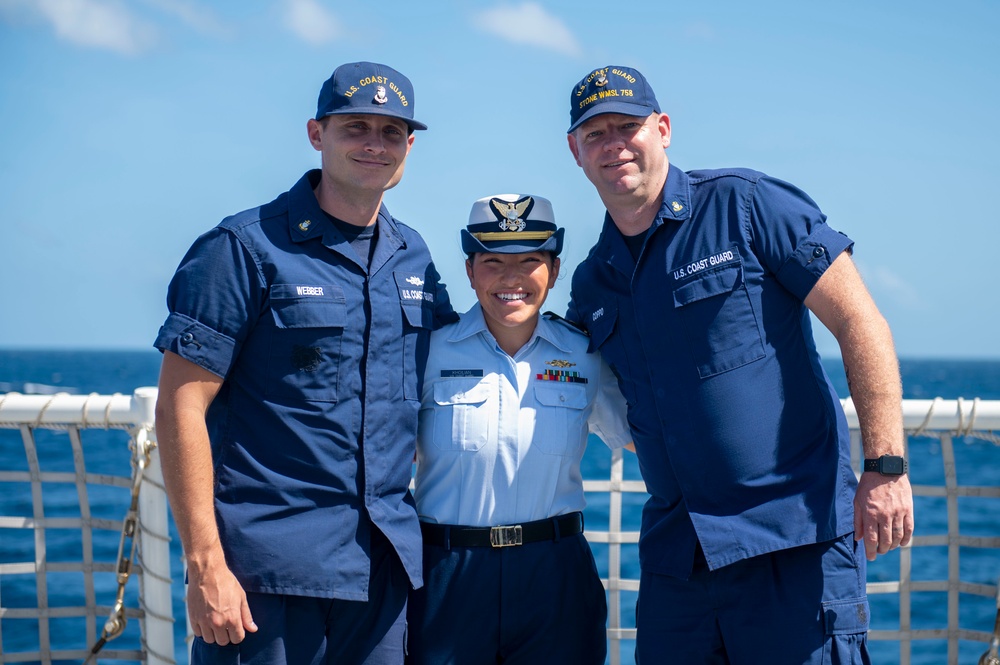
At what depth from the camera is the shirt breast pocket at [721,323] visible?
276 cm

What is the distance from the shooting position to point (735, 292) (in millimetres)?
2781

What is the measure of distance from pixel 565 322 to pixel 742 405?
2.41 feet

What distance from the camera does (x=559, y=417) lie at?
2.98 m

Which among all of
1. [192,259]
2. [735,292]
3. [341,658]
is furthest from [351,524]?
[735,292]

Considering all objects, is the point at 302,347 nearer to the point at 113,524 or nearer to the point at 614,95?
the point at 614,95

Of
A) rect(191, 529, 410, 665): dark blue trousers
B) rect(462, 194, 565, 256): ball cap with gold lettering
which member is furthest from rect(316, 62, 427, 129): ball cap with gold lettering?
rect(191, 529, 410, 665): dark blue trousers

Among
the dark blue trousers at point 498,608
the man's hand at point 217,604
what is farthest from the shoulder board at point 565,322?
the man's hand at point 217,604

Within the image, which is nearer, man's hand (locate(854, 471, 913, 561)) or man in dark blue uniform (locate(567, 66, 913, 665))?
man's hand (locate(854, 471, 913, 561))

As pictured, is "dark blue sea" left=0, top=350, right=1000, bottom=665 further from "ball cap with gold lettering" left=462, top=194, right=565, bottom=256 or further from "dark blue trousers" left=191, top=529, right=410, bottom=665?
"ball cap with gold lettering" left=462, top=194, right=565, bottom=256

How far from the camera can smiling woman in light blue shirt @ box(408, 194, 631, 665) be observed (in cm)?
284

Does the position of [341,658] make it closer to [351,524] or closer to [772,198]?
[351,524]

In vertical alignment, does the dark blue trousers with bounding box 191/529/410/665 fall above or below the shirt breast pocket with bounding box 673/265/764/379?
below

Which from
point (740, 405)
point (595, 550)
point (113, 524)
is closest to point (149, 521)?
point (113, 524)

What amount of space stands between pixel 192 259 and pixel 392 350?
24.6 inches
